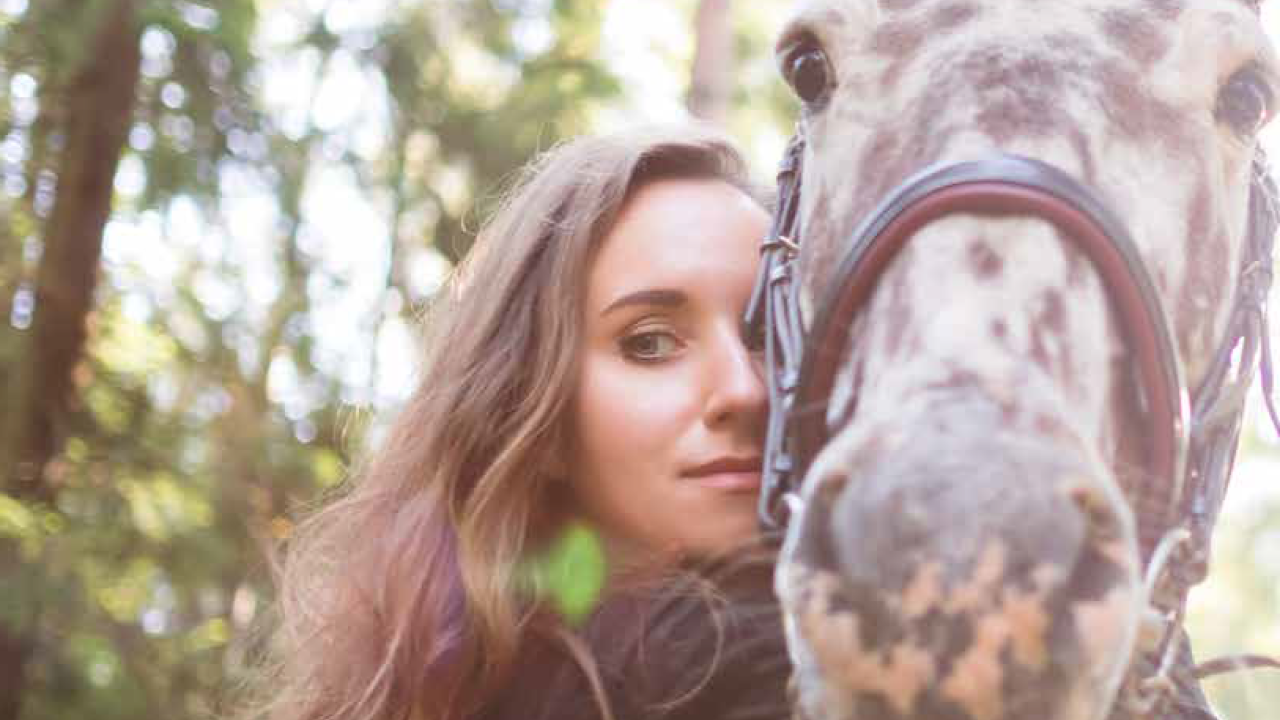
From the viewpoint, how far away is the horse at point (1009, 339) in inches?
51.2

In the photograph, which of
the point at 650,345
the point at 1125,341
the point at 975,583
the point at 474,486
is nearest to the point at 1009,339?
the point at 1125,341

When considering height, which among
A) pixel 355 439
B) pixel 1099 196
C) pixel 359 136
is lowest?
pixel 355 439

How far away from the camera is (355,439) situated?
6180mm

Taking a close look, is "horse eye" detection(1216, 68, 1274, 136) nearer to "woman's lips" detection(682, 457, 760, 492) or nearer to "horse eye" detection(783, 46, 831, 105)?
"horse eye" detection(783, 46, 831, 105)

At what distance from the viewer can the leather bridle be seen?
5.26 ft

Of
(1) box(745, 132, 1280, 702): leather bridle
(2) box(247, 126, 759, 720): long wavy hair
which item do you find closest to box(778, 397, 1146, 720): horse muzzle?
(1) box(745, 132, 1280, 702): leather bridle

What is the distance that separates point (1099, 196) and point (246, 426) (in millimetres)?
5323

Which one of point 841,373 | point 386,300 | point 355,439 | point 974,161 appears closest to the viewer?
point 974,161

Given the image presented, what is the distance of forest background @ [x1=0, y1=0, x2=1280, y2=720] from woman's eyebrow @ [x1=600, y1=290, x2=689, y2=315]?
2.13m

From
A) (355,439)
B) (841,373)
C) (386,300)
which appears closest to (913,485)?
(841,373)

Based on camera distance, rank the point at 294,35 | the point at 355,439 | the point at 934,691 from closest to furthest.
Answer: the point at 934,691 → the point at 355,439 → the point at 294,35

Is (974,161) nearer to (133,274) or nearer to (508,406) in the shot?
(508,406)

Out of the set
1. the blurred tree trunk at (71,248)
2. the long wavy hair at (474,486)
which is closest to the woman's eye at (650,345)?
the long wavy hair at (474,486)

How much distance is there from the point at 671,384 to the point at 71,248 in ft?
14.1
